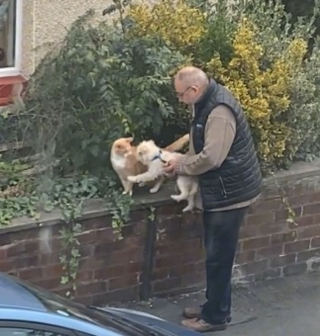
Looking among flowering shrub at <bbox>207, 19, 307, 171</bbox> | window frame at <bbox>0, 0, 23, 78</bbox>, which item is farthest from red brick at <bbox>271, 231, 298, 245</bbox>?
window frame at <bbox>0, 0, 23, 78</bbox>

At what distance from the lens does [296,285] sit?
744cm

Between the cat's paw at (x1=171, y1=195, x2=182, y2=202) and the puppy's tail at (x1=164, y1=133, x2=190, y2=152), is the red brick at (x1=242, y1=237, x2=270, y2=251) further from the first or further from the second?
the puppy's tail at (x1=164, y1=133, x2=190, y2=152)

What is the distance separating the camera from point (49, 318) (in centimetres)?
364

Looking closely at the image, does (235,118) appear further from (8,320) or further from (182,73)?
(8,320)

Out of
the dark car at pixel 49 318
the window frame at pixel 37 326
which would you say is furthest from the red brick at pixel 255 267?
the window frame at pixel 37 326

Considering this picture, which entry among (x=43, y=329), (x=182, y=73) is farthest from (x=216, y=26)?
(x=43, y=329)

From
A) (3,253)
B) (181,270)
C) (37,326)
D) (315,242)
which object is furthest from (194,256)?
(37,326)

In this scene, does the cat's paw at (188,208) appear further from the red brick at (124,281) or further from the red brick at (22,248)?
the red brick at (22,248)

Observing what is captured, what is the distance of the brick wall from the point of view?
248 inches

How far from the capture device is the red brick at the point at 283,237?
7.35 m

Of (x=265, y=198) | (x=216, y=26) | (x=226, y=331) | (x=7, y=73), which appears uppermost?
(x=216, y=26)

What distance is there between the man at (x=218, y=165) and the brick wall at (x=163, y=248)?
21.9 inches

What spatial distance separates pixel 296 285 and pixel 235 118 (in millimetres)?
1952

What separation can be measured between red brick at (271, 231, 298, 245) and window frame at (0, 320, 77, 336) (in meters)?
3.83
